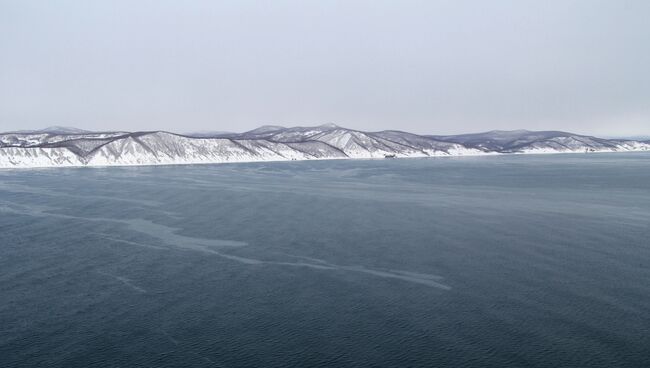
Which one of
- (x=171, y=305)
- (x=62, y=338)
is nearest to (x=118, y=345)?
(x=62, y=338)

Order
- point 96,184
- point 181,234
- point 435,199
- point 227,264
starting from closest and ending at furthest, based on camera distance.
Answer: point 227,264 < point 181,234 < point 435,199 < point 96,184

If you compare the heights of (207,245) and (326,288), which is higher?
(207,245)

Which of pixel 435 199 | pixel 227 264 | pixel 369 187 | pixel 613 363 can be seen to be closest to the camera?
pixel 613 363

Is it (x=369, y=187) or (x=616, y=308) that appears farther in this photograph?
(x=369, y=187)

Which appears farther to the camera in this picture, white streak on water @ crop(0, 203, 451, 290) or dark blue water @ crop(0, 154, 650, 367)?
white streak on water @ crop(0, 203, 451, 290)

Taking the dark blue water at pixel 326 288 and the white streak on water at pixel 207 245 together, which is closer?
the dark blue water at pixel 326 288

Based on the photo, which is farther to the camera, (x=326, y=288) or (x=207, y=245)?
(x=207, y=245)

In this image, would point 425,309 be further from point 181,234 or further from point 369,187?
point 369,187
